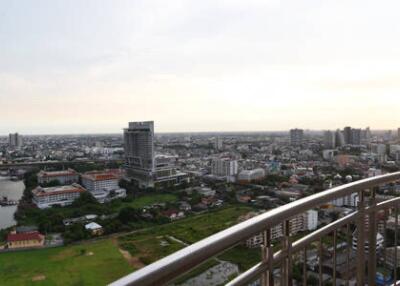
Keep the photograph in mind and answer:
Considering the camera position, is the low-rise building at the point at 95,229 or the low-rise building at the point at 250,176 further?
the low-rise building at the point at 250,176

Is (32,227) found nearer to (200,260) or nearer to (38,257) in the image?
(38,257)

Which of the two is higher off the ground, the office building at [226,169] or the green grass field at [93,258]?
the office building at [226,169]

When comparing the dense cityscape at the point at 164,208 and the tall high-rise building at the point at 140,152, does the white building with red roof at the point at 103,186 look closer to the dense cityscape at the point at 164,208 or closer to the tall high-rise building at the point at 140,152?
the dense cityscape at the point at 164,208

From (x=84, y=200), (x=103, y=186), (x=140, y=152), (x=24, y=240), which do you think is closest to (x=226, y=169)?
(x=140, y=152)

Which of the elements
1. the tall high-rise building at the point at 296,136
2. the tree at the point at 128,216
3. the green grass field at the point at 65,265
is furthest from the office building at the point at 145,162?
the tall high-rise building at the point at 296,136

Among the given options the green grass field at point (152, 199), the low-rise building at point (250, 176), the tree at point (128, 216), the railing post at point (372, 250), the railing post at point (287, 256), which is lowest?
the green grass field at point (152, 199)

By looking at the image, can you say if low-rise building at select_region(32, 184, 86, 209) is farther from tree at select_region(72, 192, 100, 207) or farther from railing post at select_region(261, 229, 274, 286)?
railing post at select_region(261, 229, 274, 286)

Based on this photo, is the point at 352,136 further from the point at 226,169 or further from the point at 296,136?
the point at 226,169
